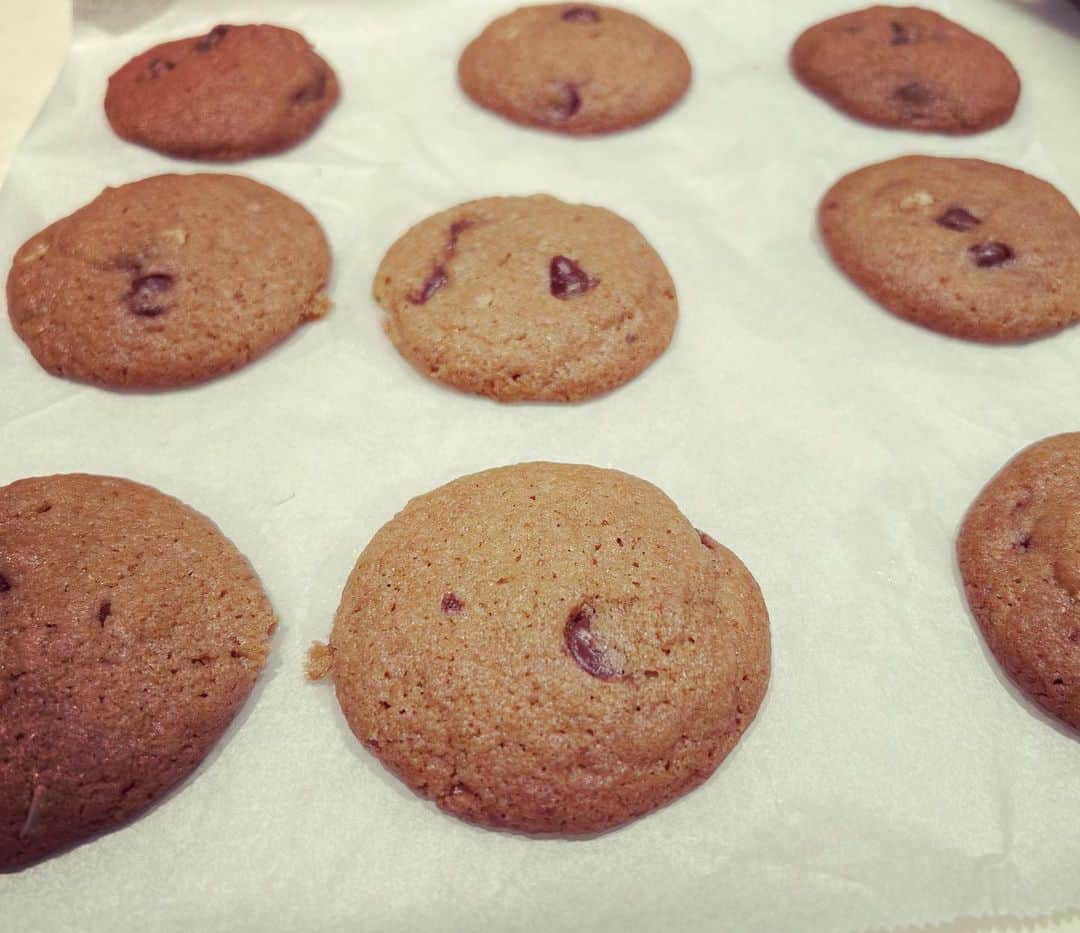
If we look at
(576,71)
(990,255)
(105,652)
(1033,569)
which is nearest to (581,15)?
(576,71)

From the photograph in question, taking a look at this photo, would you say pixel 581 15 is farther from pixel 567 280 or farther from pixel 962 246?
pixel 962 246

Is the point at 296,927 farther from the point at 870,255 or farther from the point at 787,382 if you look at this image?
the point at 870,255

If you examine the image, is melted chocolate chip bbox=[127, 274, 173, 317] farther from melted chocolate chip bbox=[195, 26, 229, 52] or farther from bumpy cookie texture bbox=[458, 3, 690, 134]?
bumpy cookie texture bbox=[458, 3, 690, 134]

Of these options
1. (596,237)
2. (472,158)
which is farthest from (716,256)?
(472,158)

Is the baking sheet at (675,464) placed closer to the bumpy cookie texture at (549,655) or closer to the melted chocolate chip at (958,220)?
the bumpy cookie texture at (549,655)

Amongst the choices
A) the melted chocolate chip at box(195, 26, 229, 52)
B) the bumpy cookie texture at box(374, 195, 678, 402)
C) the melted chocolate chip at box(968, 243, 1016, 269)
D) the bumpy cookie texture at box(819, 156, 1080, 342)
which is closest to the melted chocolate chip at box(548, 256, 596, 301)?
the bumpy cookie texture at box(374, 195, 678, 402)

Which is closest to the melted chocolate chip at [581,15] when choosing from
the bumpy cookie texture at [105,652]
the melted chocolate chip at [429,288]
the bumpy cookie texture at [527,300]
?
the bumpy cookie texture at [527,300]
